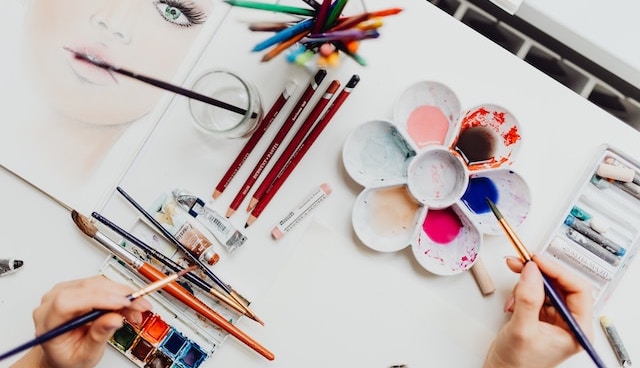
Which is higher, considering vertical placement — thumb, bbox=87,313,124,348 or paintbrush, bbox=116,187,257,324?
paintbrush, bbox=116,187,257,324

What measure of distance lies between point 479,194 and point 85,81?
20.6 inches

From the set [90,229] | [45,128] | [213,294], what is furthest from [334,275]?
[45,128]

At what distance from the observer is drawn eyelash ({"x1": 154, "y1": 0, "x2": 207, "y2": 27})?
767 millimetres

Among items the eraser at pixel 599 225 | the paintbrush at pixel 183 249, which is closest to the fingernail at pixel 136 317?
the paintbrush at pixel 183 249

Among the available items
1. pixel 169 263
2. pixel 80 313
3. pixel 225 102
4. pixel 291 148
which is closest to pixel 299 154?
pixel 291 148

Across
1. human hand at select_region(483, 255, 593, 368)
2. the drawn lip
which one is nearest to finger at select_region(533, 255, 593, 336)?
human hand at select_region(483, 255, 593, 368)

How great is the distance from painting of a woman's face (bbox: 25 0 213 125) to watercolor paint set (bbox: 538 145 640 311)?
0.53 m

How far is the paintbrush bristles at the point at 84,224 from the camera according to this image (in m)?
0.76

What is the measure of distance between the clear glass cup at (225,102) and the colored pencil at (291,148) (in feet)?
0.17

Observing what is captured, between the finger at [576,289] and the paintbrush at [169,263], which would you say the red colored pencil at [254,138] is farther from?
the finger at [576,289]

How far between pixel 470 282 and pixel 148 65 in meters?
0.50

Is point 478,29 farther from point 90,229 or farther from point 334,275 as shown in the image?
point 90,229

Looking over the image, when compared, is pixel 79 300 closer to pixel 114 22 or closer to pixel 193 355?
pixel 193 355

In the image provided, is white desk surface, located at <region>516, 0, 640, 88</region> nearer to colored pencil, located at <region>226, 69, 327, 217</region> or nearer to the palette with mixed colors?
colored pencil, located at <region>226, 69, 327, 217</region>
